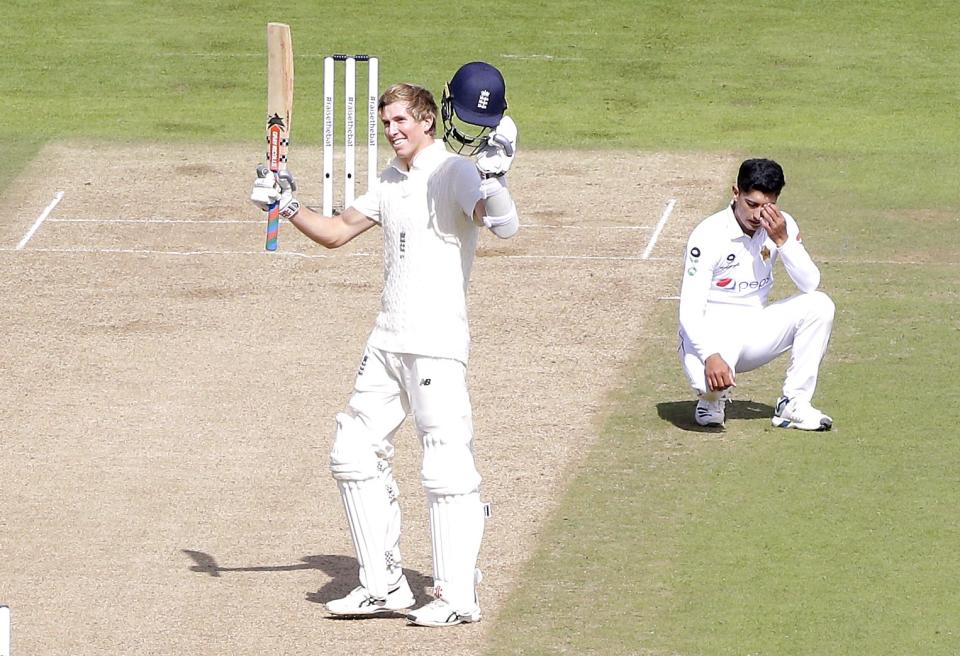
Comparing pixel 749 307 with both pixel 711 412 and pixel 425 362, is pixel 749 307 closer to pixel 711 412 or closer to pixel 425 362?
pixel 711 412

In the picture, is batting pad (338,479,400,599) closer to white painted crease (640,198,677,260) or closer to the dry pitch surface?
the dry pitch surface

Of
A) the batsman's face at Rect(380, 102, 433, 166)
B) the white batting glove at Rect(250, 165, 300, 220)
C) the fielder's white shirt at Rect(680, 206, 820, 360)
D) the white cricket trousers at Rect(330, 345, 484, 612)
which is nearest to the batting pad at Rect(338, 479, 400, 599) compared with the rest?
the white cricket trousers at Rect(330, 345, 484, 612)

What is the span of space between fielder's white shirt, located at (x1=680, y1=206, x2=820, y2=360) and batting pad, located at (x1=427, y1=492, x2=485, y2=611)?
10.0ft

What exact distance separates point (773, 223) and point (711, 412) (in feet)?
3.85

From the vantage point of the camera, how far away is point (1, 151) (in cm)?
1862

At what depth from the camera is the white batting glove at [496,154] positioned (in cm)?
714

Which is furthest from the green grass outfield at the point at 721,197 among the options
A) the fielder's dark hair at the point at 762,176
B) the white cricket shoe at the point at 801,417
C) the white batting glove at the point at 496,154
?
the white batting glove at the point at 496,154

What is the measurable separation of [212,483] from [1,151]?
10.1 m

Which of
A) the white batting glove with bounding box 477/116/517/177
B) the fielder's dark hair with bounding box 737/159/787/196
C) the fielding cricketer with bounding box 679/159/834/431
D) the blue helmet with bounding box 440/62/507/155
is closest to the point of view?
the white batting glove with bounding box 477/116/517/177

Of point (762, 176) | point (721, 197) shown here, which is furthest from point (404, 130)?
point (721, 197)

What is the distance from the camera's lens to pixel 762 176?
10125 mm

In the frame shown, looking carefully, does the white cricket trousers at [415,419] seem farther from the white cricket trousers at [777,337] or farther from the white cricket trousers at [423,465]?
the white cricket trousers at [777,337]

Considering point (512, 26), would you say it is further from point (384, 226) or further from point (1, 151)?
point (384, 226)

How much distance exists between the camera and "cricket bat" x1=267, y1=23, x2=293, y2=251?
8.39 metres
